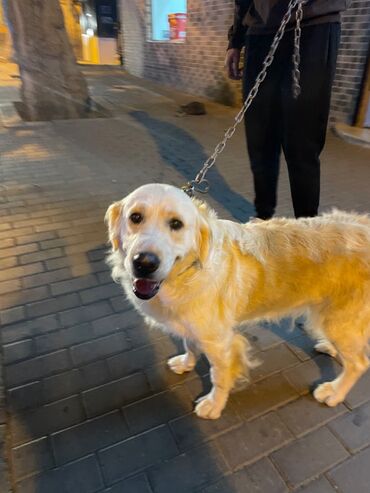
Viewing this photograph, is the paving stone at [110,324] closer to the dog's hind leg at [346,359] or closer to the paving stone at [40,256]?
the paving stone at [40,256]

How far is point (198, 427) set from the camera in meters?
1.89

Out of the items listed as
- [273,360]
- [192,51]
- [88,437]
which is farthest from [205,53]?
[88,437]

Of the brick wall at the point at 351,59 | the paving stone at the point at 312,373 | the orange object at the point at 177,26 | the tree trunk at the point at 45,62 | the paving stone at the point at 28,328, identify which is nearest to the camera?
the paving stone at the point at 312,373

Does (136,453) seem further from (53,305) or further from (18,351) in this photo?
(53,305)

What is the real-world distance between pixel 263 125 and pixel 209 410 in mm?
2294

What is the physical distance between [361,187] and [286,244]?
3653mm

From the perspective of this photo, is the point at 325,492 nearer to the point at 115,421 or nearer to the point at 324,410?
the point at 324,410

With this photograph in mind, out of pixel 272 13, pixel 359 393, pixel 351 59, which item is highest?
pixel 272 13

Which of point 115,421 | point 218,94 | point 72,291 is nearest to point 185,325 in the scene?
point 115,421

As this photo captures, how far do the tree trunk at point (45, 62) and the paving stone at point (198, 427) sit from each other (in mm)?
Answer: 7633

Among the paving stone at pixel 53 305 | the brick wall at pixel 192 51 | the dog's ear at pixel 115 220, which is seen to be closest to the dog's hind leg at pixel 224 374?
the dog's ear at pixel 115 220

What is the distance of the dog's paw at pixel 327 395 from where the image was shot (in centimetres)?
200

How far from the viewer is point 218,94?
34.0 ft

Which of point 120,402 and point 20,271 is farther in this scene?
point 20,271
